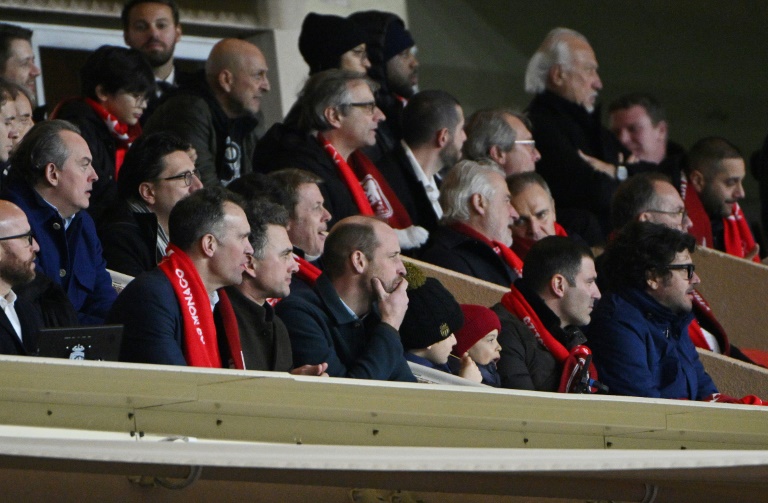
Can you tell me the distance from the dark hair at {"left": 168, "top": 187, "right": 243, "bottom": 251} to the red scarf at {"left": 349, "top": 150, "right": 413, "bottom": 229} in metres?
1.71

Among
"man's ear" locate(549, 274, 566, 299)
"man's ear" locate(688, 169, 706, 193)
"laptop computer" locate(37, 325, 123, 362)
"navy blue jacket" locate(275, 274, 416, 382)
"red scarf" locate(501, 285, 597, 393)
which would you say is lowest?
"man's ear" locate(688, 169, 706, 193)

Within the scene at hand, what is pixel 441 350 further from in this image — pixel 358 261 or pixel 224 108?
pixel 224 108

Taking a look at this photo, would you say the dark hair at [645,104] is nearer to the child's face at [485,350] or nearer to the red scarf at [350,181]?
the red scarf at [350,181]

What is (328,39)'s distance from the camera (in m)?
6.66

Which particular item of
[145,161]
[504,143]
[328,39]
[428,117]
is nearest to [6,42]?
[145,161]

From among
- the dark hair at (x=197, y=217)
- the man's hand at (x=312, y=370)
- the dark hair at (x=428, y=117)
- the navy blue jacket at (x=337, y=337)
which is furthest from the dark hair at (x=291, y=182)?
the dark hair at (x=428, y=117)

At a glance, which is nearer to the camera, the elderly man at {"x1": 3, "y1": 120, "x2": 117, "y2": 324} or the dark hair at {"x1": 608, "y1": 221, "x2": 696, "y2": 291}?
the elderly man at {"x1": 3, "y1": 120, "x2": 117, "y2": 324}

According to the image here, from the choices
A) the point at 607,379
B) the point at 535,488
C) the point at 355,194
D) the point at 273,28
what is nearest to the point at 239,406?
the point at 535,488

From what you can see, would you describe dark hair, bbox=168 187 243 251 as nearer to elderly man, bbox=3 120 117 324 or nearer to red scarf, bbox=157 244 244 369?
red scarf, bbox=157 244 244 369

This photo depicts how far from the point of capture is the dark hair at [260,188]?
4793mm

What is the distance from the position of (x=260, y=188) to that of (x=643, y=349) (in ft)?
4.66

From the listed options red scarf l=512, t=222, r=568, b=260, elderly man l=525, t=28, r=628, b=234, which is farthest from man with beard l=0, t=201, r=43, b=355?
elderly man l=525, t=28, r=628, b=234

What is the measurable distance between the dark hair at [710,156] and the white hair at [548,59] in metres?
0.75

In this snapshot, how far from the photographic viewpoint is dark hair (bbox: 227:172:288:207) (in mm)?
4793
